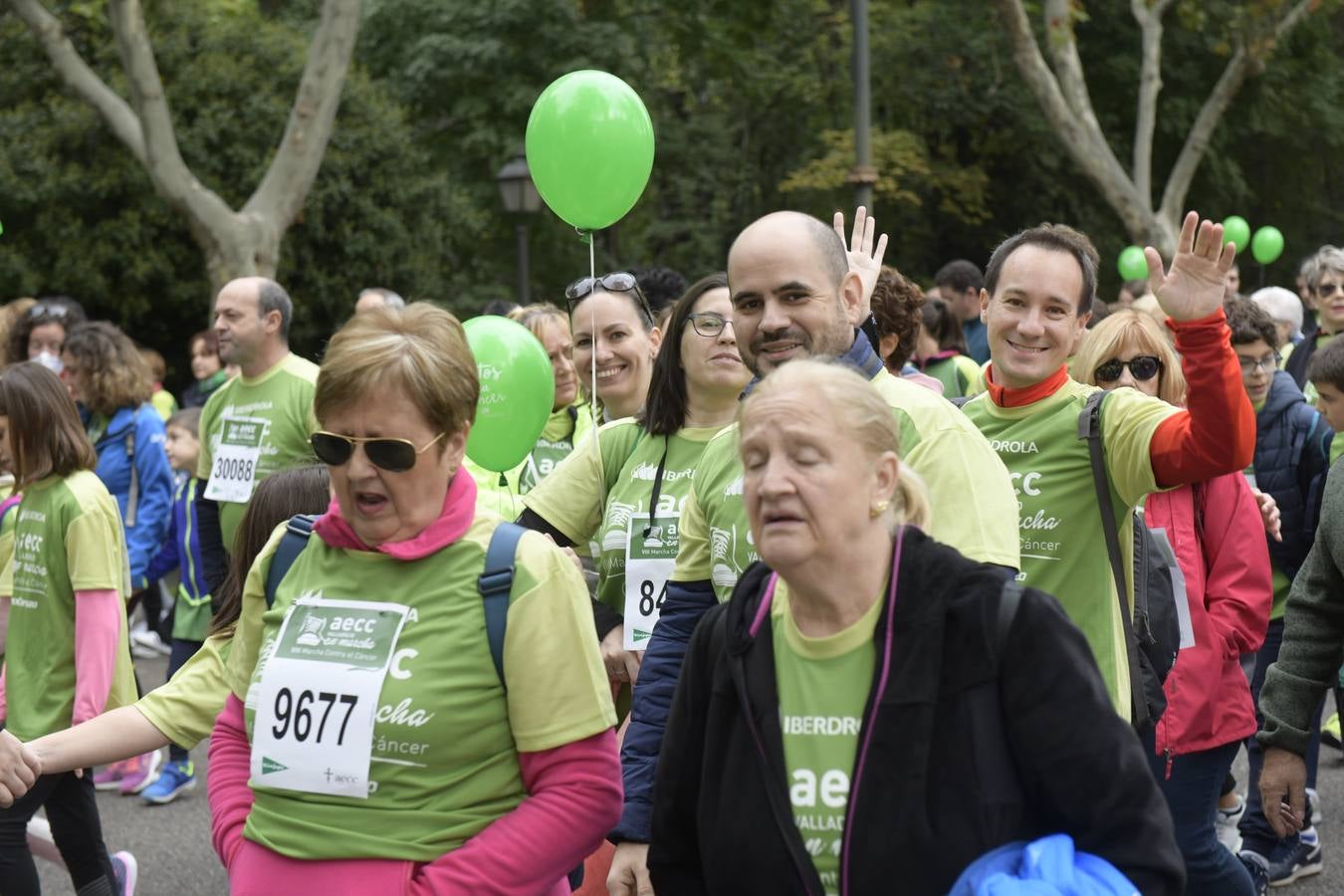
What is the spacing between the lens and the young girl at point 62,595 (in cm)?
518

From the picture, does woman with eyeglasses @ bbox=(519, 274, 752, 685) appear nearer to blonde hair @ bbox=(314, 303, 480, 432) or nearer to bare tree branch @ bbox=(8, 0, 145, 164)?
blonde hair @ bbox=(314, 303, 480, 432)

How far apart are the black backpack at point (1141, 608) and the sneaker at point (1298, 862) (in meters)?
2.61

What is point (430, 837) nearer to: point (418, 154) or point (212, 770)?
point (212, 770)

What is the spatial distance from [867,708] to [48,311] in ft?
32.0

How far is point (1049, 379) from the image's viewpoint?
409 cm

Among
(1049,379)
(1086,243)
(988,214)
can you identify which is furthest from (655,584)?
(988,214)

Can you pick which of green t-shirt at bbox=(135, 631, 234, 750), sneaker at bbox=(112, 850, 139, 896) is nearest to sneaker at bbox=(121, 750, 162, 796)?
sneaker at bbox=(112, 850, 139, 896)

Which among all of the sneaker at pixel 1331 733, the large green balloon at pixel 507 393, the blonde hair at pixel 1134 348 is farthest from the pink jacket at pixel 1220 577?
the sneaker at pixel 1331 733

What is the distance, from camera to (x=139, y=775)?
331 inches

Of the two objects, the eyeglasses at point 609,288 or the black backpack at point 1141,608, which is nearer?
the black backpack at point 1141,608

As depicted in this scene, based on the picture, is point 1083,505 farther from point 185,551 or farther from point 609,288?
point 185,551

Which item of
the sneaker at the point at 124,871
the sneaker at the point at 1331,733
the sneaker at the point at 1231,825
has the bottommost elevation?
the sneaker at the point at 1331,733

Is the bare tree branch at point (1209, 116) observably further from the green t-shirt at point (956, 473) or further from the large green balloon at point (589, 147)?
the green t-shirt at point (956, 473)

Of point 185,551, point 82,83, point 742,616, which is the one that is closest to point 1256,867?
point 742,616
